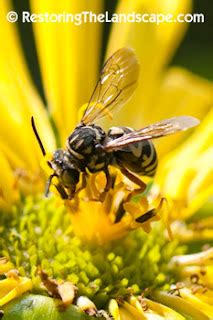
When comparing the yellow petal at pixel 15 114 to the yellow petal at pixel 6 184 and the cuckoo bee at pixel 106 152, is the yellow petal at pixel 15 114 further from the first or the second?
the cuckoo bee at pixel 106 152

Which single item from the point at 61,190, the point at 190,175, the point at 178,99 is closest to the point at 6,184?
the point at 61,190

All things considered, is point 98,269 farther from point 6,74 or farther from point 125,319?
point 6,74

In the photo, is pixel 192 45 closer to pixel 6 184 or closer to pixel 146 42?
pixel 146 42

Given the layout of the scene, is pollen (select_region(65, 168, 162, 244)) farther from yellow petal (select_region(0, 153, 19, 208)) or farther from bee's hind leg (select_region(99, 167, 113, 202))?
yellow petal (select_region(0, 153, 19, 208))

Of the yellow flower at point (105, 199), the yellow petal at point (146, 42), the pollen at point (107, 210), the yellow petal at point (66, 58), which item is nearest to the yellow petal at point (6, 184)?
the yellow flower at point (105, 199)

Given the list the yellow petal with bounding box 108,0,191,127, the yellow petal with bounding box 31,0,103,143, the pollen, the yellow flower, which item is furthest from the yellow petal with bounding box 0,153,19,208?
the yellow petal with bounding box 108,0,191,127
